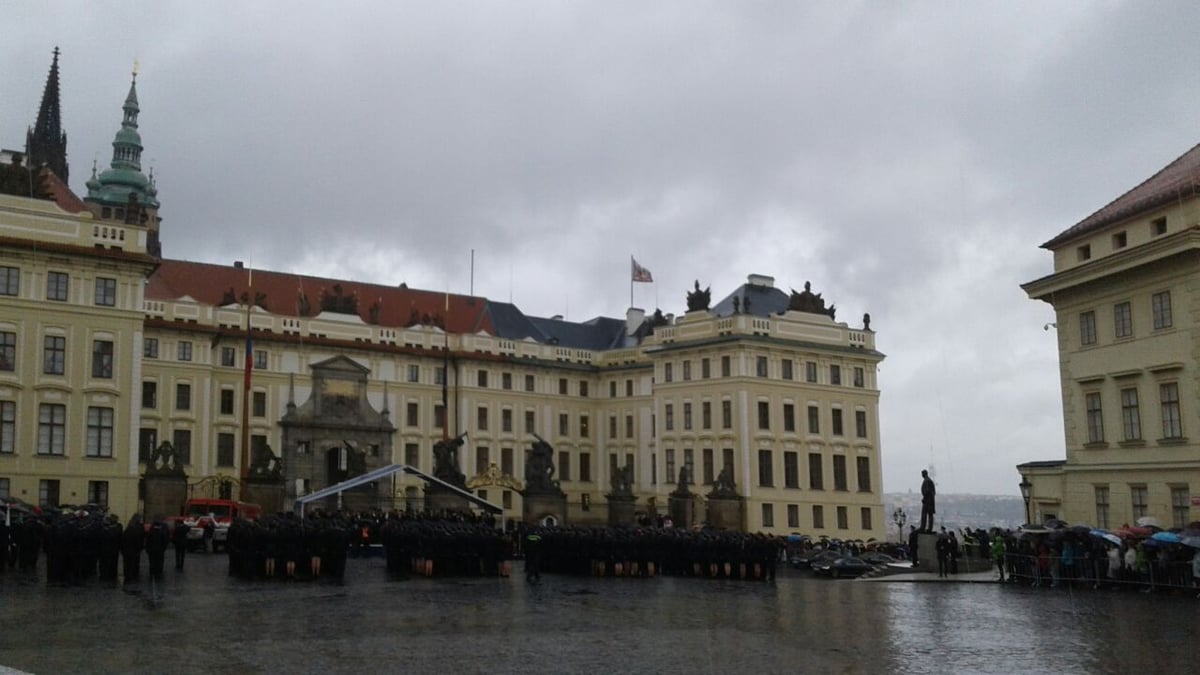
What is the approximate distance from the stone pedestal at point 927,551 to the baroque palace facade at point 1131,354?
5.26 meters

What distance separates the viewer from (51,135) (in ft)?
289

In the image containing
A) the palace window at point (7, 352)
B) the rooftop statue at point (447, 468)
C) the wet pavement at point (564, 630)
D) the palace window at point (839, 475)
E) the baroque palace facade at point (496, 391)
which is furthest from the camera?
the palace window at point (839, 475)

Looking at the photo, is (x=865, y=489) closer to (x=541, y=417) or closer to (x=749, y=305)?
(x=749, y=305)

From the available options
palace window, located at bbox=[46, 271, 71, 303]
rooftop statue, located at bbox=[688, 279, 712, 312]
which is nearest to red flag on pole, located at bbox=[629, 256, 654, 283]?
rooftop statue, located at bbox=[688, 279, 712, 312]

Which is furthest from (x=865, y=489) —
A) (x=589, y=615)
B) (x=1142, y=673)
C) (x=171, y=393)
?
(x=1142, y=673)

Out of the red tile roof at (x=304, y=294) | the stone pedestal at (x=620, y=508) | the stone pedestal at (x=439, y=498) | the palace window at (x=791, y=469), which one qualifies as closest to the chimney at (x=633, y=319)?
the red tile roof at (x=304, y=294)

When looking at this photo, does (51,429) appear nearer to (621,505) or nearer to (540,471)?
(540,471)

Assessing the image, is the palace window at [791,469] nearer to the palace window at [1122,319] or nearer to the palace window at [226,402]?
the palace window at [1122,319]

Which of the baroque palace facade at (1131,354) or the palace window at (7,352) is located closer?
the baroque palace facade at (1131,354)

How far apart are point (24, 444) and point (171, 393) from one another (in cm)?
1424

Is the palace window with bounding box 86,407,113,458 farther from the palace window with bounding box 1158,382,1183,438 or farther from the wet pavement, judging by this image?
the palace window with bounding box 1158,382,1183,438

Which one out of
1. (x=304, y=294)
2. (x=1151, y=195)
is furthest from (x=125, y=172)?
(x=1151, y=195)

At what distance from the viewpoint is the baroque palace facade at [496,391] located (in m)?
58.5

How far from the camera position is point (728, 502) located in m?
56.8
